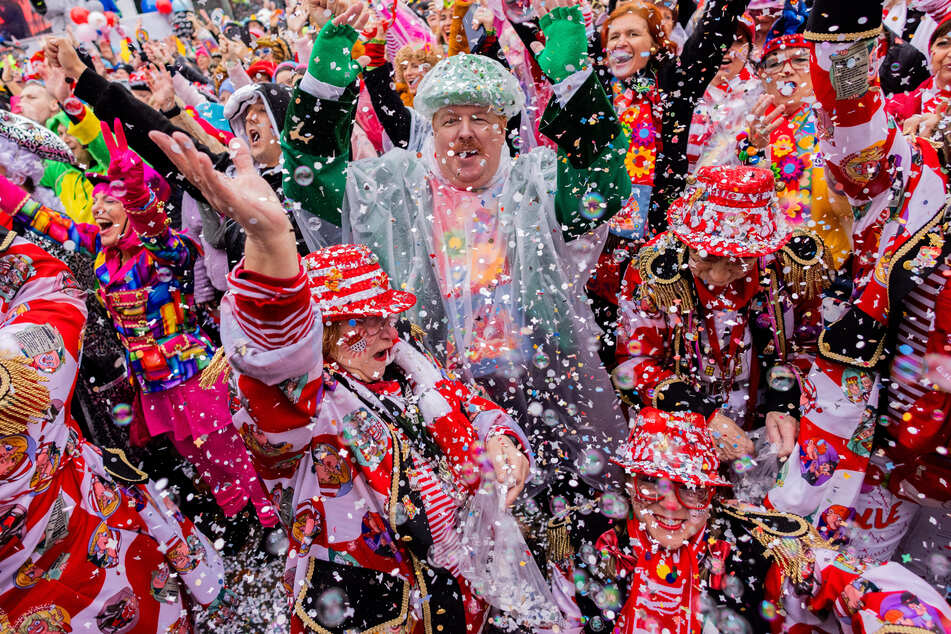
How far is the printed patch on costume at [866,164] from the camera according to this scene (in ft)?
6.56

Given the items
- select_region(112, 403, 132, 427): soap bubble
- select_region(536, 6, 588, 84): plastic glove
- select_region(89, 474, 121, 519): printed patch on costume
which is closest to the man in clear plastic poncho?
select_region(536, 6, 588, 84): plastic glove

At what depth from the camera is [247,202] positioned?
121 cm

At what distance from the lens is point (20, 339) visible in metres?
1.66

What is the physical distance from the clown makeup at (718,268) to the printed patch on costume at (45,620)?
8.33ft

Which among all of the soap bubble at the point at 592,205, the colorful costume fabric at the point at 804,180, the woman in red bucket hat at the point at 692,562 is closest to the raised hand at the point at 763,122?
the colorful costume fabric at the point at 804,180

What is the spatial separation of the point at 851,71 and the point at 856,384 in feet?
3.49

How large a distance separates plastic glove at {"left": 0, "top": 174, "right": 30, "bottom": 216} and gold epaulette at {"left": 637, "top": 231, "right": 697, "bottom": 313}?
2.76 meters

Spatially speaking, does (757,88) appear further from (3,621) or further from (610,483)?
(3,621)

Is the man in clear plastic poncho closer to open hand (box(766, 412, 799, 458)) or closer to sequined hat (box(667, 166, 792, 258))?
sequined hat (box(667, 166, 792, 258))

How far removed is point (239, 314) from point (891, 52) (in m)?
4.70

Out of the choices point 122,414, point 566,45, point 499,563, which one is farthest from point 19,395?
point 122,414

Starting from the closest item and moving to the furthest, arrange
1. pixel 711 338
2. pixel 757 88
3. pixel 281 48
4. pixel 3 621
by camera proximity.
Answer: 1. pixel 3 621
2. pixel 711 338
3. pixel 757 88
4. pixel 281 48

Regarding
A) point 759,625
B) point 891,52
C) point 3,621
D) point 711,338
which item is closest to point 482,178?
point 711,338

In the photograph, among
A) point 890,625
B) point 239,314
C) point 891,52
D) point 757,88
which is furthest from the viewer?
point 891,52
